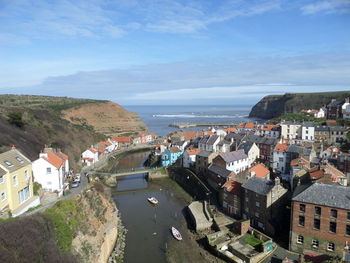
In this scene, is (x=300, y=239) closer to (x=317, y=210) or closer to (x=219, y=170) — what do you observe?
(x=317, y=210)

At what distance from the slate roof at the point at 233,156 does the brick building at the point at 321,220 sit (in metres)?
17.9

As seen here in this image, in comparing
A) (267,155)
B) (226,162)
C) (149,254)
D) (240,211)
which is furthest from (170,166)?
(149,254)

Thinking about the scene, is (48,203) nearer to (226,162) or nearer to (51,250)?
(51,250)

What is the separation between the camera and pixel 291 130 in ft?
222

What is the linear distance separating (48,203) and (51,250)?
33.8 feet

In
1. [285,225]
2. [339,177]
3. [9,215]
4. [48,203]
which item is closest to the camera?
[9,215]

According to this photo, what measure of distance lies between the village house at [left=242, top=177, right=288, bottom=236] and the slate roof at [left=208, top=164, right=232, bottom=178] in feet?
28.9

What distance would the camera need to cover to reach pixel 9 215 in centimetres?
2127

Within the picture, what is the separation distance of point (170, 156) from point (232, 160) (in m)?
17.6

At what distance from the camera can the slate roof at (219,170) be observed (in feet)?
129

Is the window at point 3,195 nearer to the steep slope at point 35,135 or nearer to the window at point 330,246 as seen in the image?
the steep slope at point 35,135

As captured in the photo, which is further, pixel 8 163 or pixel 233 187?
pixel 233 187

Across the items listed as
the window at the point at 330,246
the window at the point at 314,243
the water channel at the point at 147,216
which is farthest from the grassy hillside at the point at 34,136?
the window at the point at 330,246

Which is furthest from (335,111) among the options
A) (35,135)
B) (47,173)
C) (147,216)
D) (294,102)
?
(47,173)
